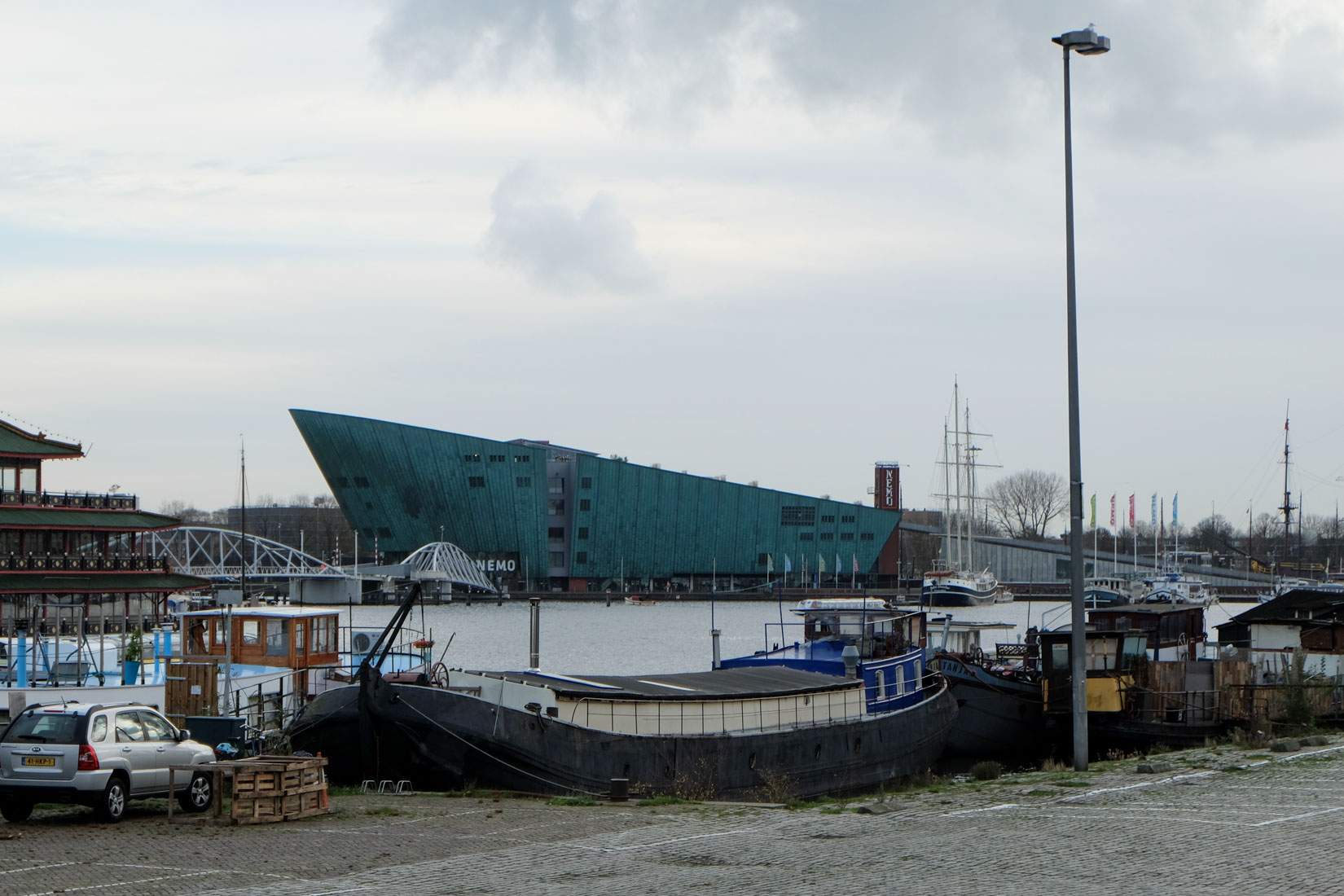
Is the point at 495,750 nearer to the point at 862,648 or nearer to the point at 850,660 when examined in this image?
the point at 850,660

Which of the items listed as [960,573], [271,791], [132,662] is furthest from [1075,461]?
[960,573]

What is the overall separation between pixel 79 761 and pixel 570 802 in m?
6.75

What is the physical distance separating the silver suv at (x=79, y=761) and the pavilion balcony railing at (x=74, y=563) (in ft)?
117

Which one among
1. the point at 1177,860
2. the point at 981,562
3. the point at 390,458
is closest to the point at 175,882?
the point at 1177,860

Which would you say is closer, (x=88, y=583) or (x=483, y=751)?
(x=483, y=751)

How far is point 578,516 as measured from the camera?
16262cm

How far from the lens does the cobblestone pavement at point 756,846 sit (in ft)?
42.0

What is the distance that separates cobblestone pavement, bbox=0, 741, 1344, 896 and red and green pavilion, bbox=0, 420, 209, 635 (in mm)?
34862

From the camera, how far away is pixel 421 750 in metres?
23.6

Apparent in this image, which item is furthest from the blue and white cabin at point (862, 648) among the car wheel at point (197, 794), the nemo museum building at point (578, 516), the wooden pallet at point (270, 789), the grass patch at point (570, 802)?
the nemo museum building at point (578, 516)

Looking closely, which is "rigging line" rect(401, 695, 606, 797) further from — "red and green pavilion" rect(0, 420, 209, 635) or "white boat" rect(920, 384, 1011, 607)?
"white boat" rect(920, 384, 1011, 607)

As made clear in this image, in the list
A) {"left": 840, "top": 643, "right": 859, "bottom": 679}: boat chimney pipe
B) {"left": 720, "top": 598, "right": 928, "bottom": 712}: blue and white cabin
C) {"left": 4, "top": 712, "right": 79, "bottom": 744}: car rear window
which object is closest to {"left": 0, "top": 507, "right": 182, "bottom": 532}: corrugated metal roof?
{"left": 720, "top": 598, "right": 928, "bottom": 712}: blue and white cabin

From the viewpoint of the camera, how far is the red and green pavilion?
168ft

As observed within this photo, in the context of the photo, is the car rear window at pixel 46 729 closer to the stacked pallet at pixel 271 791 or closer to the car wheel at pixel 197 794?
the car wheel at pixel 197 794
